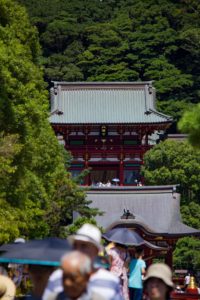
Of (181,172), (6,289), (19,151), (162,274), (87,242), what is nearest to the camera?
(87,242)

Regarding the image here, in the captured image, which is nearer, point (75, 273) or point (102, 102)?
point (75, 273)

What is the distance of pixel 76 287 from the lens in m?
4.62

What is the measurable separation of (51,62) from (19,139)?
52038mm

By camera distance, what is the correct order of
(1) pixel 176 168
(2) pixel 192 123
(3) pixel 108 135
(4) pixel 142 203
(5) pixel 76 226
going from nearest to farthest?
(2) pixel 192 123, (5) pixel 76 226, (4) pixel 142 203, (1) pixel 176 168, (3) pixel 108 135

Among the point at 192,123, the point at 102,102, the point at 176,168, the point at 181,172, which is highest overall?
the point at 102,102

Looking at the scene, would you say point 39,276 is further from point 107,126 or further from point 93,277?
point 107,126

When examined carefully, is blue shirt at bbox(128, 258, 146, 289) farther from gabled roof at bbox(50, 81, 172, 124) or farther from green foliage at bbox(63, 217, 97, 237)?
gabled roof at bbox(50, 81, 172, 124)

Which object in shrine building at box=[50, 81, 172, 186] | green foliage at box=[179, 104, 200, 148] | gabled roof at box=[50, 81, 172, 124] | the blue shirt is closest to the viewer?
green foliage at box=[179, 104, 200, 148]

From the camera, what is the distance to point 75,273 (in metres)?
4.58

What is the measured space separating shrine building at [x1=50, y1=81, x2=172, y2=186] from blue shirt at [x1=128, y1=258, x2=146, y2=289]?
A: 38839mm

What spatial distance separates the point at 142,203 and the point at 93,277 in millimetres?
35629

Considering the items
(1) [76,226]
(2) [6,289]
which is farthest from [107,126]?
(2) [6,289]

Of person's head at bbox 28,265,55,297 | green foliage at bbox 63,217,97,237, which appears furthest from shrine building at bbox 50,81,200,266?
person's head at bbox 28,265,55,297

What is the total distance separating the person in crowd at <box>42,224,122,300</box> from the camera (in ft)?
16.3
